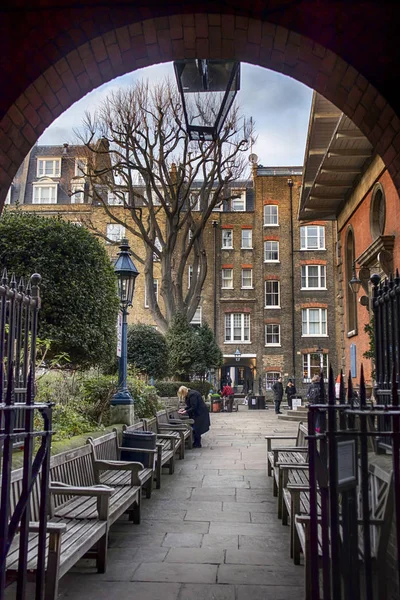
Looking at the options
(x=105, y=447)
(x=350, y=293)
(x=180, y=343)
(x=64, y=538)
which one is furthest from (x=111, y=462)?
(x=180, y=343)

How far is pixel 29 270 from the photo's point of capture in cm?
1104

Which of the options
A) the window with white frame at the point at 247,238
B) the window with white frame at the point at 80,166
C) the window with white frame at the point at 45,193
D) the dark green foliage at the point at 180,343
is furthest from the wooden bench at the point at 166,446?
the window with white frame at the point at 45,193

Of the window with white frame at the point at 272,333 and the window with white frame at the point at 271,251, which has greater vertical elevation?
the window with white frame at the point at 271,251

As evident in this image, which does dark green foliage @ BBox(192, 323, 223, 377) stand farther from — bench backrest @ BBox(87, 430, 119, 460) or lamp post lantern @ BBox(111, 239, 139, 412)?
bench backrest @ BBox(87, 430, 119, 460)

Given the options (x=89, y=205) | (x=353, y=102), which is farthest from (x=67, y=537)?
(x=89, y=205)

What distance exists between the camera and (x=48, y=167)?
46.4 m

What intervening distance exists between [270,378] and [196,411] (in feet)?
87.4

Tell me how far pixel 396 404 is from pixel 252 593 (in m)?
2.46

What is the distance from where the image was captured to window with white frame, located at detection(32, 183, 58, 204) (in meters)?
44.7

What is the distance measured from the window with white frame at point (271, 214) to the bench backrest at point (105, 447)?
35270mm

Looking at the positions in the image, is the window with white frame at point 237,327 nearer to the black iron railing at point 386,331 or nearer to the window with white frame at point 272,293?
the window with white frame at point 272,293

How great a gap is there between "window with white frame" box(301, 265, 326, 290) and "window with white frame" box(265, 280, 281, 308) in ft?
5.95

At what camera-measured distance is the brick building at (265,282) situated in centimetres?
4012

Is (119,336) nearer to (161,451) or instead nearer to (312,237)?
(161,451)
